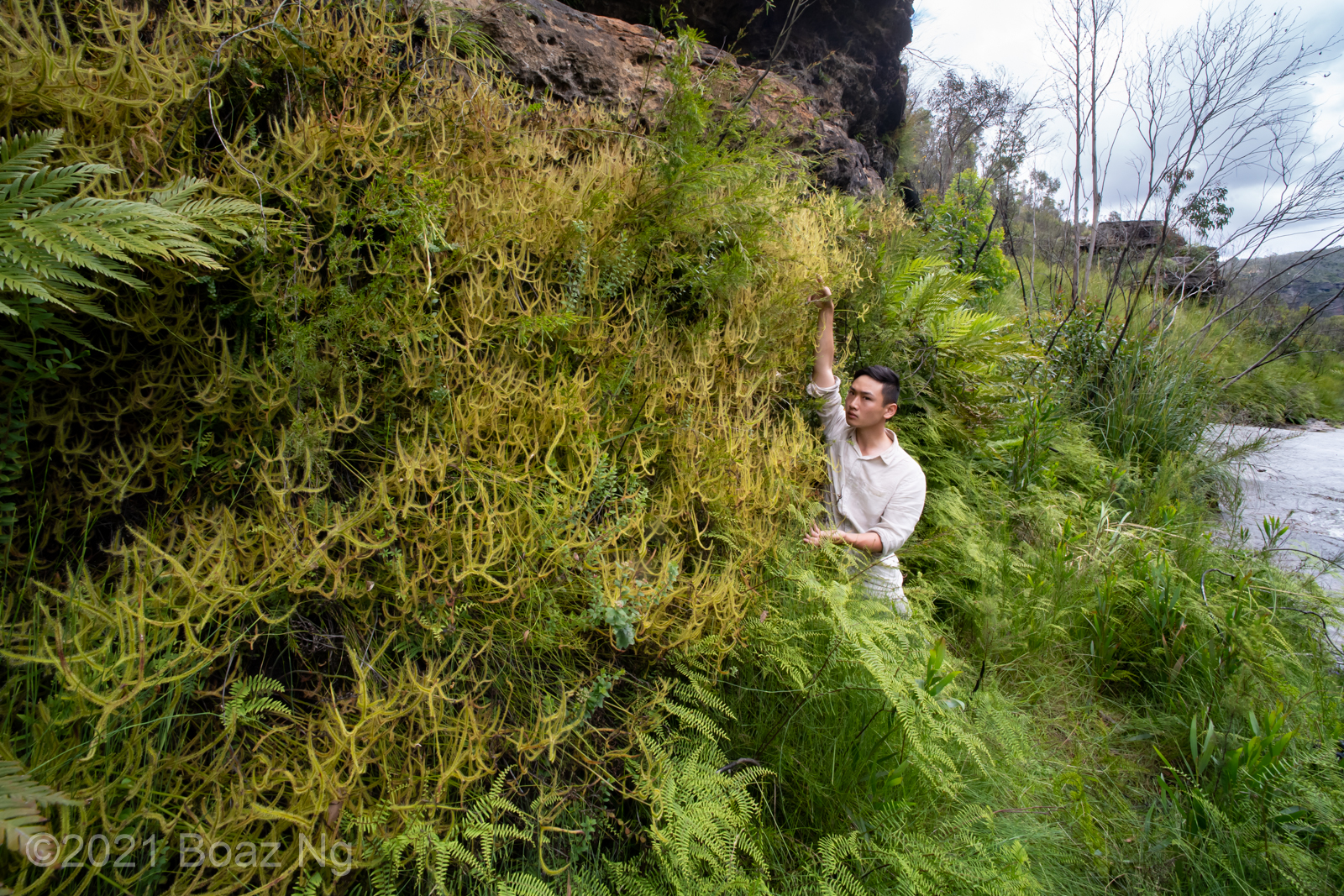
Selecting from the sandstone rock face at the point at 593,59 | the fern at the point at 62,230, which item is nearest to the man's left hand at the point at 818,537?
the sandstone rock face at the point at 593,59

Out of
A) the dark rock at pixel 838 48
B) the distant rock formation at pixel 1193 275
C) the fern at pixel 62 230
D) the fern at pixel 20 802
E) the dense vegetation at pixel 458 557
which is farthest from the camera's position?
the distant rock formation at pixel 1193 275

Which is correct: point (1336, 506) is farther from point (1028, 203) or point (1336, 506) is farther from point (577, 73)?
point (1028, 203)

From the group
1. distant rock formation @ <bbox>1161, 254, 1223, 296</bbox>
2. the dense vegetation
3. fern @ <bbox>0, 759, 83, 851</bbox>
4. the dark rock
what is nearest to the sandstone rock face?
the dense vegetation

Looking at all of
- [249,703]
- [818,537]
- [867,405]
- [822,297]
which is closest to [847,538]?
[818,537]

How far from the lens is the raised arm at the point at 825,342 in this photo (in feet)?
11.6

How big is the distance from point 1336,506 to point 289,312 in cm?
861

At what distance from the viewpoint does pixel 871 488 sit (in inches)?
136

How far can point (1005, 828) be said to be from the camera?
88.8 inches

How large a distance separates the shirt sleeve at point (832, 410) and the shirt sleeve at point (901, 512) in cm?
47

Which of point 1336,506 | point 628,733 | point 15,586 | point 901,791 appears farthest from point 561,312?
point 1336,506

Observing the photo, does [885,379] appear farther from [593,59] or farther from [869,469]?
[593,59]

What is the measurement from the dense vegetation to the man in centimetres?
34

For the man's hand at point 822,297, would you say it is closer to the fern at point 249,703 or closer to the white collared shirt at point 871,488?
the white collared shirt at point 871,488

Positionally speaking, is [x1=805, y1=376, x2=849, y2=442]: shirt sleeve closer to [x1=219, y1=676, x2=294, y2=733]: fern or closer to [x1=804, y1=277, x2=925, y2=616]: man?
[x1=804, y1=277, x2=925, y2=616]: man
